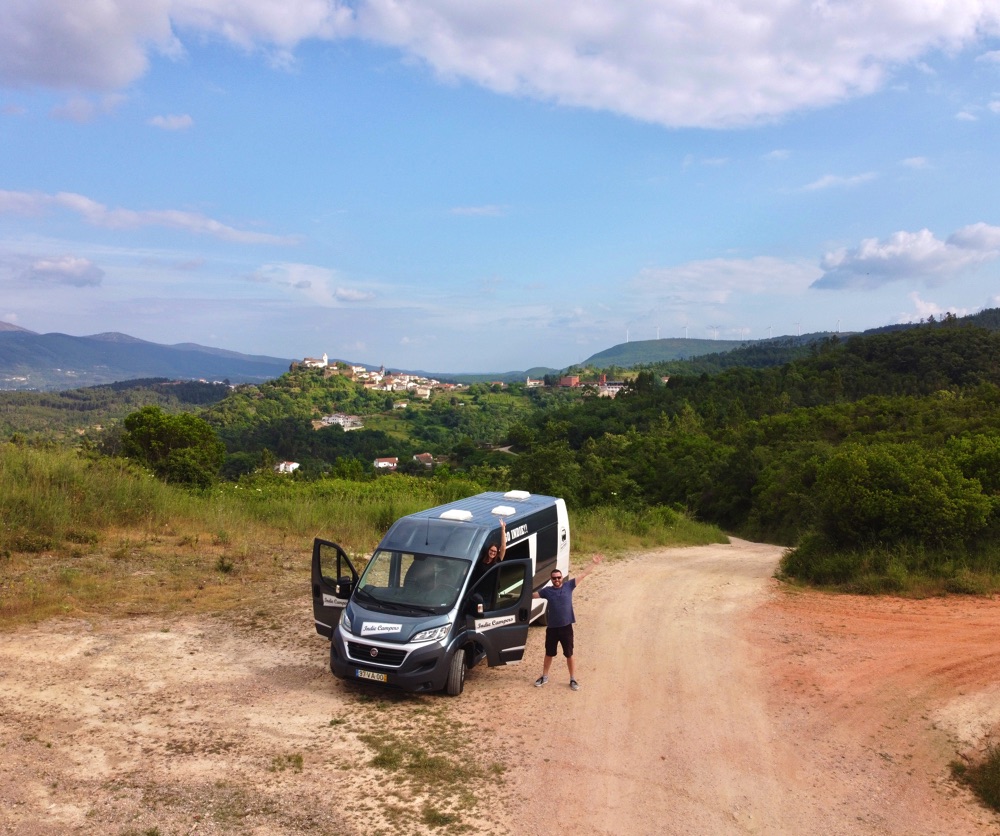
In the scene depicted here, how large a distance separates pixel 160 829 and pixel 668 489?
43.9 meters

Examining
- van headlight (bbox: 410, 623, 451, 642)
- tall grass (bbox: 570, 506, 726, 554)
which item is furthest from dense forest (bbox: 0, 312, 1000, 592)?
van headlight (bbox: 410, 623, 451, 642)

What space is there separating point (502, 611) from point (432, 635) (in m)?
1.11

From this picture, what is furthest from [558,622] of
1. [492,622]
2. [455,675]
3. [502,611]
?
[455,675]

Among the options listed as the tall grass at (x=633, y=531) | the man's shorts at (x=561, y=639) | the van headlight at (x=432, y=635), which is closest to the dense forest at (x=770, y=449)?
the tall grass at (x=633, y=531)

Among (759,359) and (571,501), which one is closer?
(571,501)

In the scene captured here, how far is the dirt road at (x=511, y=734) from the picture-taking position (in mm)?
6082

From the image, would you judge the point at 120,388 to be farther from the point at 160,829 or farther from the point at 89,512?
the point at 160,829

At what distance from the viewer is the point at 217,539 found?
1692 cm

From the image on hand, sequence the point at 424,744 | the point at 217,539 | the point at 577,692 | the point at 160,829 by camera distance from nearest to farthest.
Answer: the point at 160,829 → the point at 424,744 → the point at 577,692 → the point at 217,539

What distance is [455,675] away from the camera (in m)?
8.75

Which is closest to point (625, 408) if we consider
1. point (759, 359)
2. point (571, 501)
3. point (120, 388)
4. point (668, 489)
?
point (668, 489)

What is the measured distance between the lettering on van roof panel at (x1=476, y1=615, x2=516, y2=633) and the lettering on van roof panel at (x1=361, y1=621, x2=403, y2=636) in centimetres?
106

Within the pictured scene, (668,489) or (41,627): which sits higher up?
(41,627)

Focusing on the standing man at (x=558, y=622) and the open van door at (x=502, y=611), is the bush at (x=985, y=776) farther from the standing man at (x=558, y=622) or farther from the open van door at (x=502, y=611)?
the open van door at (x=502, y=611)
